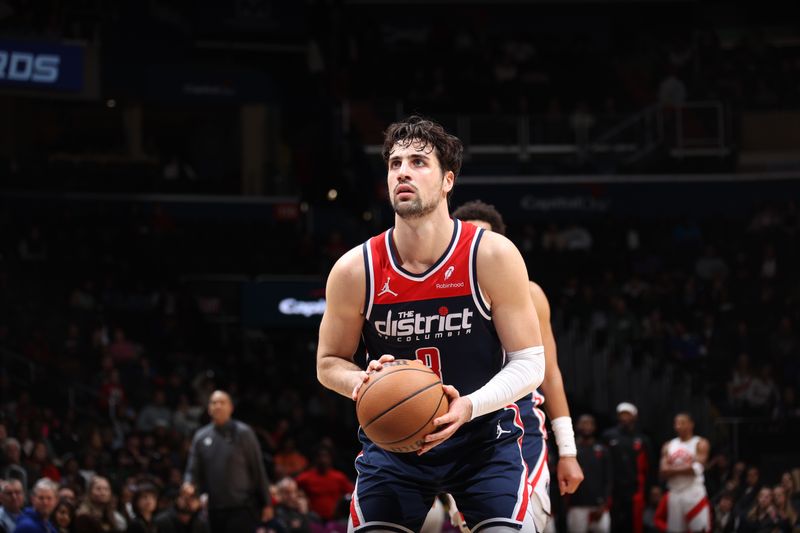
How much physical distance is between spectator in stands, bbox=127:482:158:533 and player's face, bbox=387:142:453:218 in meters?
7.25

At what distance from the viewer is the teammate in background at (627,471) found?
50.7 feet

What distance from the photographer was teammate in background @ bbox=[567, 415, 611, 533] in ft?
48.7

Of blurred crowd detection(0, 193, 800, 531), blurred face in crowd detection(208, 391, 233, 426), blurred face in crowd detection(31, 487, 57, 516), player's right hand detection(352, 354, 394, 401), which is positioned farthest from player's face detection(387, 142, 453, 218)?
blurred crowd detection(0, 193, 800, 531)

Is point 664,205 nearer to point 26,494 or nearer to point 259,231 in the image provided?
point 259,231

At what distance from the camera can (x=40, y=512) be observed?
11.1m

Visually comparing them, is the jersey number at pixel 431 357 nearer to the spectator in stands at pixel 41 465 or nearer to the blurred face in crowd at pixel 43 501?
the blurred face in crowd at pixel 43 501

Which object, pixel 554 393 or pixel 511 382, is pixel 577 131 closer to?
pixel 554 393

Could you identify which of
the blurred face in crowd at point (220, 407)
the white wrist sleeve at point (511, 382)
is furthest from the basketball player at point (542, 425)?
the blurred face in crowd at point (220, 407)

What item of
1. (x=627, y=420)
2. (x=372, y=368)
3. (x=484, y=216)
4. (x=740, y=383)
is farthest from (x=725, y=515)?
(x=372, y=368)

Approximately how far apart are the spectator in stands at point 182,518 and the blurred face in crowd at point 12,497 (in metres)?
1.29

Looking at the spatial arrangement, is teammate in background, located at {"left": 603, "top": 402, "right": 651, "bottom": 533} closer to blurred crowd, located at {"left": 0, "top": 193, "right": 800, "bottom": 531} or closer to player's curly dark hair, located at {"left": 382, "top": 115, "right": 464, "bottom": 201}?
blurred crowd, located at {"left": 0, "top": 193, "right": 800, "bottom": 531}

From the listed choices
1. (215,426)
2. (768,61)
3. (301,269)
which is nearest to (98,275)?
(301,269)

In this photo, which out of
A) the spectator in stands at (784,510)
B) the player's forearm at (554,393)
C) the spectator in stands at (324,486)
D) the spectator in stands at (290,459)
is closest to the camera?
the player's forearm at (554,393)

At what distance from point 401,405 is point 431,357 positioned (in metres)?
0.58
